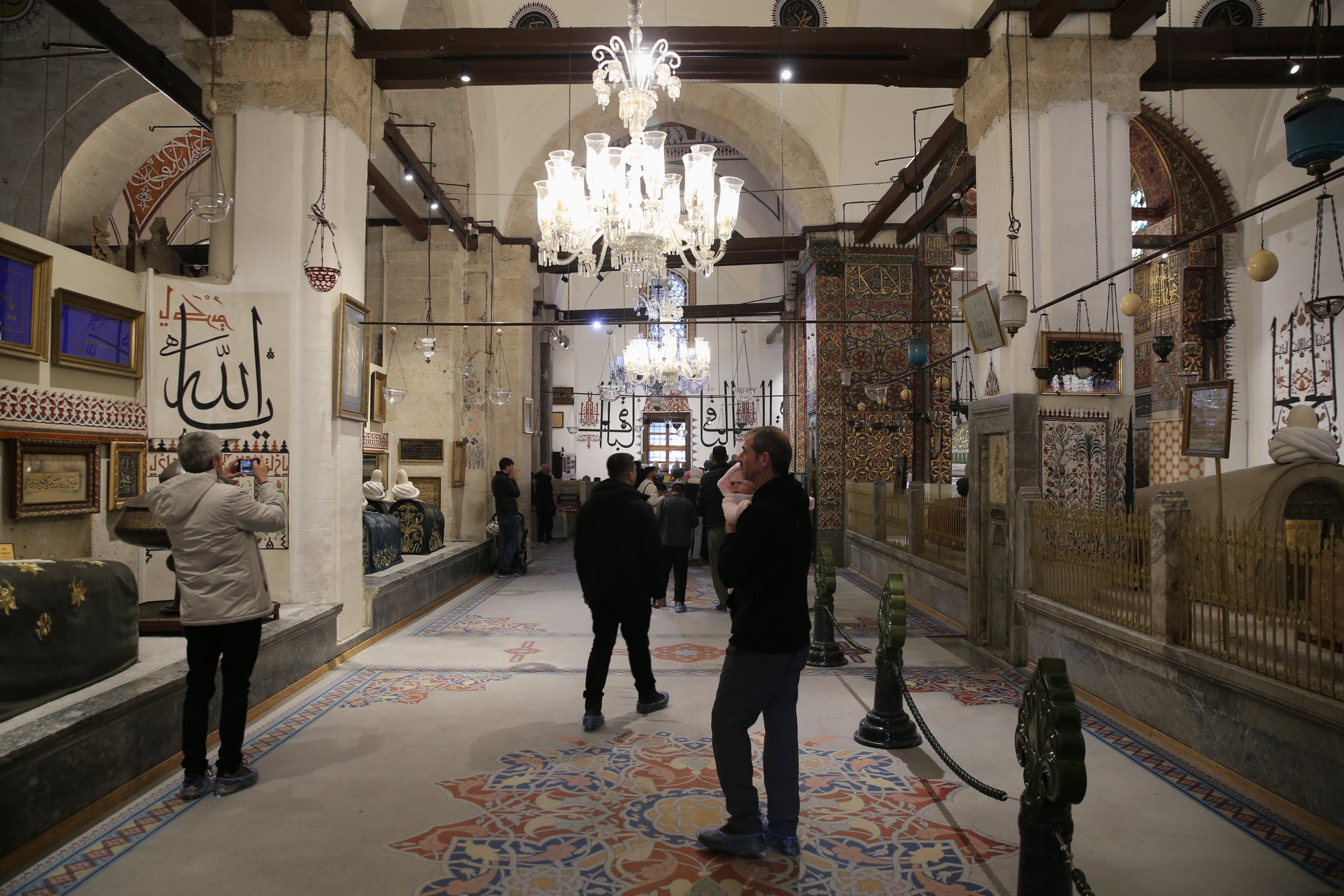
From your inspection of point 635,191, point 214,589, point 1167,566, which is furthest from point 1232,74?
point 214,589

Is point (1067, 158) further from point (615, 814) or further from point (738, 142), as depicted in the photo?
point (738, 142)

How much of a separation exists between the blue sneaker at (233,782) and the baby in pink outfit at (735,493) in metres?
2.14

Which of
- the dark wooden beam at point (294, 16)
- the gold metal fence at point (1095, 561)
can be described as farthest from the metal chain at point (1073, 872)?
the dark wooden beam at point (294, 16)

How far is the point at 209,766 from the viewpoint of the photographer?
309cm

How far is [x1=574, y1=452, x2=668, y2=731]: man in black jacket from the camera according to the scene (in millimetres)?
3709

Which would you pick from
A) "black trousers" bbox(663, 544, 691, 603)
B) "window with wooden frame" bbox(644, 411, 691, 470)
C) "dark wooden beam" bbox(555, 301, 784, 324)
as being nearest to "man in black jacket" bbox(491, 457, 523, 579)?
"black trousers" bbox(663, 544, 691, 603)

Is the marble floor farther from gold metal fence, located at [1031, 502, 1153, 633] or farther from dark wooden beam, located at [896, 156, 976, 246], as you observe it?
dark wooden beam, located at [896, 156, 976, 246]

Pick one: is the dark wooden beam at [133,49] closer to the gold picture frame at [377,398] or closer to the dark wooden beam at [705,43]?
the dark wooden beam at [705,43]

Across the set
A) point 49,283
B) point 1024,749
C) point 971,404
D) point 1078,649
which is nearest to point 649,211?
point 971,404

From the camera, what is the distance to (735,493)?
280cm

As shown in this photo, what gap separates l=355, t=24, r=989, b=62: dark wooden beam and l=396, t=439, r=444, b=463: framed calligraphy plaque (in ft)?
14.3

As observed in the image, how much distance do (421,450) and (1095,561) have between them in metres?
7.12

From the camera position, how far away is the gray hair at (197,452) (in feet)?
9.59

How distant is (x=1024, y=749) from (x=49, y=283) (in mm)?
4724
